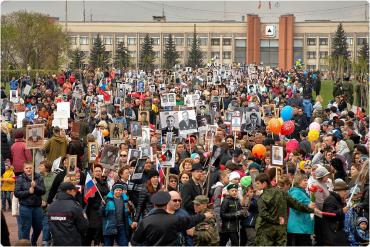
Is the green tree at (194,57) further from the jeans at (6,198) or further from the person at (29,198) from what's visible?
the person at (29,198)

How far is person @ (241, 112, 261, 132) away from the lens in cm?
2544

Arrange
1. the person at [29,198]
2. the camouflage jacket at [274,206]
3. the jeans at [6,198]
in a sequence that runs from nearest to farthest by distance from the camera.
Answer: the camouflage jacket at [274,206] < the person at [29,198] < the jeans at [6,198]

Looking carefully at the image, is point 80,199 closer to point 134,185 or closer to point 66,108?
point 134,185

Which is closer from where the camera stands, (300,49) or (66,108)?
(66,108)

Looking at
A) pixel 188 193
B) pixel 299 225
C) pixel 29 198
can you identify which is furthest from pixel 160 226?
pixel 29 198

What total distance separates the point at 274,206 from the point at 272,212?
0.09 meters

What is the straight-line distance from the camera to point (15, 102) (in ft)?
110

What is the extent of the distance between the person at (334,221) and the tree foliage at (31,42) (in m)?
68.0

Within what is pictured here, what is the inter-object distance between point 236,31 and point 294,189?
416 ft

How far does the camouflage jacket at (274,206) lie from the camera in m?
13.3

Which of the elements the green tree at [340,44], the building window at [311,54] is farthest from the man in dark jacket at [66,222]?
the building window at [311,54]

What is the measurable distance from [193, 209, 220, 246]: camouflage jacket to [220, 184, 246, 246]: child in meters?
1.07

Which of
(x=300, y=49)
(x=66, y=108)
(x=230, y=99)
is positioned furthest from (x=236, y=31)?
(x=66, y=108)

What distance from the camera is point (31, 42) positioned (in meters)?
83.1
